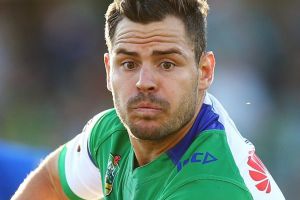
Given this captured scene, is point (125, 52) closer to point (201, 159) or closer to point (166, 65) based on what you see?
point (166, 65)

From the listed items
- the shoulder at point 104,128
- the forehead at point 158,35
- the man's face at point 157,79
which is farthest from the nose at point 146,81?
the shoulder at point 104,128

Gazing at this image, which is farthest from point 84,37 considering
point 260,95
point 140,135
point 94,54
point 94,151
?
point 140,135

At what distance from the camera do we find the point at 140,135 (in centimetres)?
247

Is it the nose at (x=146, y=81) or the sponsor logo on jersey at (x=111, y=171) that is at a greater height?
the nose at (x=146, y=81)

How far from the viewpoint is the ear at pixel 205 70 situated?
258 cm

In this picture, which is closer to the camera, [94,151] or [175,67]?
[175,67]

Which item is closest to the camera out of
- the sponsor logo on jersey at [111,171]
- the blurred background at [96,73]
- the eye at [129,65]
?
the eye at [129,65]

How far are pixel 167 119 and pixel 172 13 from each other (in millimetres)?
405

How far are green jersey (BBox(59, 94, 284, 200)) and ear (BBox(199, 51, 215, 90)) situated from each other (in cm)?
8

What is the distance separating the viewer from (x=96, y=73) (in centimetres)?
693

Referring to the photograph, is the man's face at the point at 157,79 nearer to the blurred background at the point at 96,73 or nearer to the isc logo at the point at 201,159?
the isc logo at the point at 201,159

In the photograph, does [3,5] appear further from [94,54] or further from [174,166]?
[174,166]

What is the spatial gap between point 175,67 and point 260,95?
369 cm

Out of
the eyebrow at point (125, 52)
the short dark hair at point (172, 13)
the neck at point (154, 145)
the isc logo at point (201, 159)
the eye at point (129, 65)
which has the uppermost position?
the short dark hair at point (172, 13)
